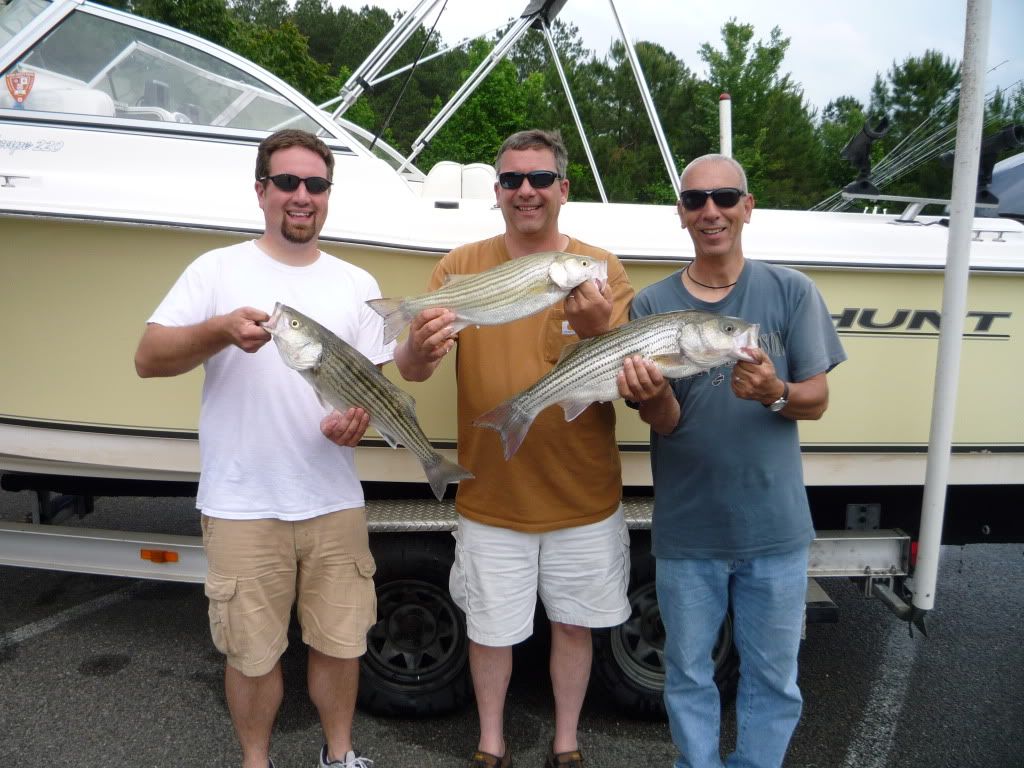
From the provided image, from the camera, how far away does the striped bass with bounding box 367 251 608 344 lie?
199cm

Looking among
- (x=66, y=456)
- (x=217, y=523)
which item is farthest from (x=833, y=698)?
(x=66, y=456)

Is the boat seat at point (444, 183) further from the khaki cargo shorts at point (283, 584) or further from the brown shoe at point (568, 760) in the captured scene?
the brown shoe at point (568, 760)

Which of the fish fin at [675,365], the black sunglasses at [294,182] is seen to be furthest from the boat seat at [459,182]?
the fish fin at [675,365]

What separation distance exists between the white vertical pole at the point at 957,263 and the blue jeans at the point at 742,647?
86cm

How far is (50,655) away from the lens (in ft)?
11.9

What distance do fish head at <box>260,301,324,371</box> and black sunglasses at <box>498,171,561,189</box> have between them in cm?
75

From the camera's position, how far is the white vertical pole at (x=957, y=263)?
2.50 meters

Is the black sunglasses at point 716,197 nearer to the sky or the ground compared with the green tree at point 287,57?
nearer to the ground

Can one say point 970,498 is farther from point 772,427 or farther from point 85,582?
point 85,582

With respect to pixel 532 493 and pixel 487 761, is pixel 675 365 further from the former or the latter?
pixel 487 761

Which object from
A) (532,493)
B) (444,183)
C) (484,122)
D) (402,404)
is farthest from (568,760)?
(484,122)

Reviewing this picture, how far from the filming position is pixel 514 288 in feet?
6.52

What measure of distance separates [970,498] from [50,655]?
433 cm

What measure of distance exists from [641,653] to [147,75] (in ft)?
11.4
